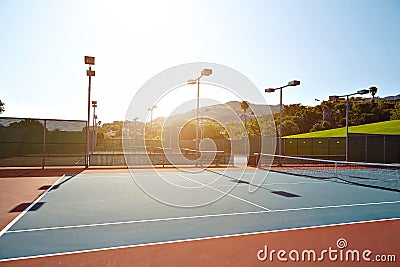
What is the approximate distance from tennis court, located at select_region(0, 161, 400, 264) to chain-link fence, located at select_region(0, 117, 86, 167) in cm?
529

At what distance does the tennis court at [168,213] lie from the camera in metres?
5.23

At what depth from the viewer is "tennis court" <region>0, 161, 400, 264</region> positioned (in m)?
5.23

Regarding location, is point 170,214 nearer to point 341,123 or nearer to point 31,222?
point 31,222

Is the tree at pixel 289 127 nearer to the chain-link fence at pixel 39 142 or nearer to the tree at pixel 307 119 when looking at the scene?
the tree at pixel 307 119

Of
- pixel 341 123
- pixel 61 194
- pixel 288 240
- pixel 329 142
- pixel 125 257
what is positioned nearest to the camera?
pixel 125 257

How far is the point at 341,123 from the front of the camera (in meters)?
64.8

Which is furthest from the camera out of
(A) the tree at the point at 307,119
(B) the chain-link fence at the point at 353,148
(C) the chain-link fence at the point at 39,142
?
(A) the tree at the point at 307,119

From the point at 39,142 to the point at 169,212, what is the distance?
12.2m

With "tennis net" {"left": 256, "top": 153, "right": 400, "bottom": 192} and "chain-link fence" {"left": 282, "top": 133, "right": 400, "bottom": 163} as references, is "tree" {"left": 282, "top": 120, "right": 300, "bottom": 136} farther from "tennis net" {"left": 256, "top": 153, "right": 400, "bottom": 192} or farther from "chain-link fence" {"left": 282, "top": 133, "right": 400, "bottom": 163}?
"tennis net" {"left": 256, "top": 153, "right": 400, "bottom": 192}

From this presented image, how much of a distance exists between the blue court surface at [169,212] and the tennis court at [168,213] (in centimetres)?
1

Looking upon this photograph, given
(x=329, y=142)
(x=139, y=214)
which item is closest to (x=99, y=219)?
(x=139, y=214)

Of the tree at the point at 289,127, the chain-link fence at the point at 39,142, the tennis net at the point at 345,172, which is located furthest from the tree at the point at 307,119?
the chain-link fence at the point at 39,142

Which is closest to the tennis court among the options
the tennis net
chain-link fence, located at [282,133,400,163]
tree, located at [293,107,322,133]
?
the tennis net

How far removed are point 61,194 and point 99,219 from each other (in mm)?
3253
